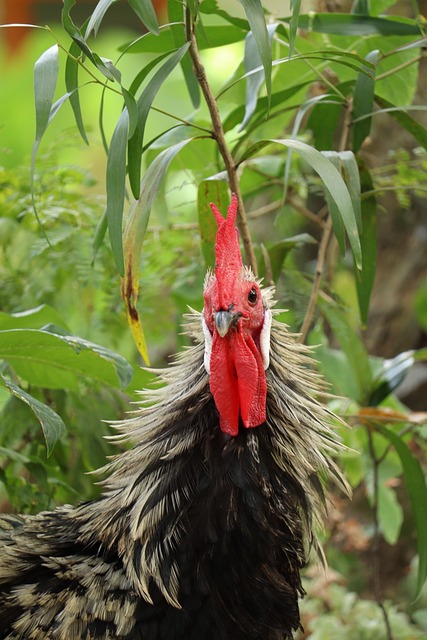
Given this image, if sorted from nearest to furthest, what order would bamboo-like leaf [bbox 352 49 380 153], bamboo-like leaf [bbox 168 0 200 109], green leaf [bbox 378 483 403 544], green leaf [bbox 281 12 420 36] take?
bamboo-like leaf [bbox 168 0 200 109], bamboo-like leaf [bbox 352 49 380 153], green leaf [bbox 281 12 420 36], green leaf [bbox 378 483 403 544]

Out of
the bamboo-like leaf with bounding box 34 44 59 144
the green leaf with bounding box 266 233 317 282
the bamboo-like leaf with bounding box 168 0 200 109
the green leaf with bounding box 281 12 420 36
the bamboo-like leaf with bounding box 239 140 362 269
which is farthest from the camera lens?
the green leaf with bounding box 266 233 317 282

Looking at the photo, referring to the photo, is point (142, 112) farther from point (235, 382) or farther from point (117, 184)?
point (235, 382)

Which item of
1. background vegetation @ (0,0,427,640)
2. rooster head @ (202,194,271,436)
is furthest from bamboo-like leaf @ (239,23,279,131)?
rooster head @ (202,194,271,436)

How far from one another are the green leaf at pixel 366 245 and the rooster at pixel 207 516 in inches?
19.6

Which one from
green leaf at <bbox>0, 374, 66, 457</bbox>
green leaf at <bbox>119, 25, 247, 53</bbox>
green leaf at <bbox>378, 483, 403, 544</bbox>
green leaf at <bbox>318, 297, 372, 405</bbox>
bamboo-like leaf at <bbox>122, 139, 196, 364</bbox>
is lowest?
green leaf at <bbox>378, 483, 403, 544</bbox>

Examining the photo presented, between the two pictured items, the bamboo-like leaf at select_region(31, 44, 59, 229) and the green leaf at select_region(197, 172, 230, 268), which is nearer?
the bamboo-like leaf at select_region(31, 44, 59, 229)

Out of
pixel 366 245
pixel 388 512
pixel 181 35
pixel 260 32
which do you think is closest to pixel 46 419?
pixel 260 32

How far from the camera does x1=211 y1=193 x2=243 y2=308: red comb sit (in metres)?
1.89

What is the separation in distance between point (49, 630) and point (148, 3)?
1.38 m

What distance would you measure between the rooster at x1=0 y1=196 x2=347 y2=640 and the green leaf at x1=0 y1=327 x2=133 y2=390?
6.6 inches

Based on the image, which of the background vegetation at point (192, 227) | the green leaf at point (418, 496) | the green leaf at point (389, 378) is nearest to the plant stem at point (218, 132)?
the background vegetation at point (192, 227)

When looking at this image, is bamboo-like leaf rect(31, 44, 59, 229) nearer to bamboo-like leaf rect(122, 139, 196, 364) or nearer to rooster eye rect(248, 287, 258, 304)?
bamboo-like leaf rect(122, 139, 196, 364)

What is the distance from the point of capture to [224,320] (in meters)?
1.83

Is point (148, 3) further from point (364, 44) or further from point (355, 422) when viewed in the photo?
point (355, 422)
